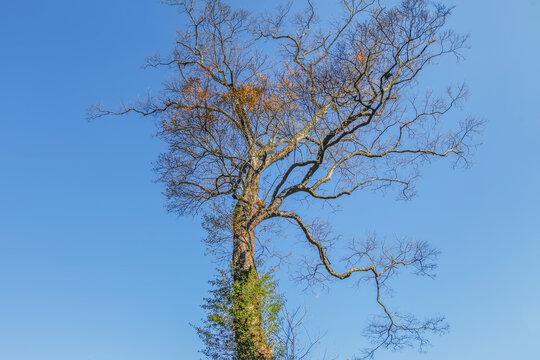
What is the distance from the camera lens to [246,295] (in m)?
6.82

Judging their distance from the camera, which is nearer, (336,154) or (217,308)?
(217,308)

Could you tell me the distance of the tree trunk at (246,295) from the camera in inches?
255

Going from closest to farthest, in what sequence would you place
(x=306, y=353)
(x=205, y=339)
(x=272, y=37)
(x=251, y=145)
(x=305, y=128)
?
(x=306, y=353) < (x=205, y=339) < (x=251, y=145) < (x=305, y=128) < (x=272, y=37)

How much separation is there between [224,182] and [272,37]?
11.0 feet

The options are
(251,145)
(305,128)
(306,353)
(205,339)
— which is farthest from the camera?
(305,128)

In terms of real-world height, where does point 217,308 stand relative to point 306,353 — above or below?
above

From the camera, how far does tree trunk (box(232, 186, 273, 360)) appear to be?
6.48 m

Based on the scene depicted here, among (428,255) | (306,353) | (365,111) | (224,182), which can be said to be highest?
(365,111)

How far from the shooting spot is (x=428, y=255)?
8.15m

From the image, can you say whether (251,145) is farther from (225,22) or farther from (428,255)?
(428,255)

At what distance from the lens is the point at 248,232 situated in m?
7.77

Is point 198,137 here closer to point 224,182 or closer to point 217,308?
point 224,182

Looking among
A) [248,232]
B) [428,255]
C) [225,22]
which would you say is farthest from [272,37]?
[428,255]

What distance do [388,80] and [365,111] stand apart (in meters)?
0.68
